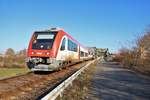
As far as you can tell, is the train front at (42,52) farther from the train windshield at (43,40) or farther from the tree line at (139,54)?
the tree line at (139,54)

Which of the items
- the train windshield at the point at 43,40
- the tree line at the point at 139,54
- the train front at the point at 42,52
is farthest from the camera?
the tree line at the point at 139,54

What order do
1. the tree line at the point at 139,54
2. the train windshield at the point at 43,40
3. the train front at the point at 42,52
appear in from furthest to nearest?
the tree line at the point at 139,54 → the train windshield at the point at 43,40 → the train front at the point at 42,52

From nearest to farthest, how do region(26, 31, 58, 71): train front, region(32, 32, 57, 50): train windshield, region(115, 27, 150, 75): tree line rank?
region(26, 31, 58, 71): train front → region(32, 32, 57, 50): train windshield → region(115, 27, 150, 75): tree line

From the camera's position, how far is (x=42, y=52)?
2111 centimetres

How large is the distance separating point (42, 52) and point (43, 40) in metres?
1.09

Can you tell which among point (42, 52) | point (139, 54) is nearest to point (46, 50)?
point (42, 52)

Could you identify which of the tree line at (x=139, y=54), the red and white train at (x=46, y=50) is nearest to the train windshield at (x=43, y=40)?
the red and white train at (x=46, y=50)

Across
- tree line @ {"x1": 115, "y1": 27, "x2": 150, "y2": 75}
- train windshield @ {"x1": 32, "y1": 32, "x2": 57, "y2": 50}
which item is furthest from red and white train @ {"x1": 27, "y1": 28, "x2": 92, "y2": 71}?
tree line @ {"x1": 115, "y1": 27, "x2": 150, "y2": 75}

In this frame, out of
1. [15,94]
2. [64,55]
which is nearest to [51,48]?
[64,55]

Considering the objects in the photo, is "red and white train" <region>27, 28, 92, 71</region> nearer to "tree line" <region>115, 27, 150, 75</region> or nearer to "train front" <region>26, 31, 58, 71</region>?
"train front" <region>26, 31, 58, 71</region>

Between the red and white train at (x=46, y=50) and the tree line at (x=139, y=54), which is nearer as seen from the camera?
the red and white train at (x=46, y=50)

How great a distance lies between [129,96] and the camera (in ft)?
34.6

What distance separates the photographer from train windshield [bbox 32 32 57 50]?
70.1 ft

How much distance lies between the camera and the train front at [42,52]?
813 inches
